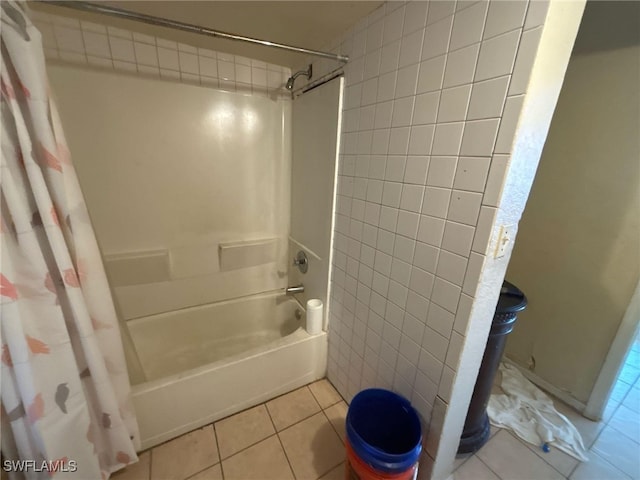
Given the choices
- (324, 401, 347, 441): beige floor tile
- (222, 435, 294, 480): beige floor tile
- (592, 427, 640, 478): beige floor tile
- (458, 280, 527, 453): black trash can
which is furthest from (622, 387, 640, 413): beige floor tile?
(222, 435, 294, 480): beige floor tile

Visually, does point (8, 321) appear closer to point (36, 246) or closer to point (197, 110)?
point (36, 246)

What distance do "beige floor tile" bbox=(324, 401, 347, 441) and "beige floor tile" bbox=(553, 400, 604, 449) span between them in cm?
116

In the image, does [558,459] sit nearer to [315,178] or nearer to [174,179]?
[315,178]

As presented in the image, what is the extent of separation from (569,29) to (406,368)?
1125 millimetres

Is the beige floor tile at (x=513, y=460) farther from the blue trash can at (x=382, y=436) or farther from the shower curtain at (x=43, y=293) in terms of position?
the shower curtain at (x=43, y=293)

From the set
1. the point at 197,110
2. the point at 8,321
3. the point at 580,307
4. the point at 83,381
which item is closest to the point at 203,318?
the point at 83,381

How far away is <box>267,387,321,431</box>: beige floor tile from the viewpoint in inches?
52.9

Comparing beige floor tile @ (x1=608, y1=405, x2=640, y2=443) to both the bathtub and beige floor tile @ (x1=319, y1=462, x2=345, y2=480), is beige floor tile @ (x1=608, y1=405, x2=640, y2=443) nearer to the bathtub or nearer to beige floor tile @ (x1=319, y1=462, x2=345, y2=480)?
beige floor tile @ (x1=319, y1=462, x2=345, y2=480)

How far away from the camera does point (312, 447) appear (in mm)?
1218

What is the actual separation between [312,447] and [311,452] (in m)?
0.02

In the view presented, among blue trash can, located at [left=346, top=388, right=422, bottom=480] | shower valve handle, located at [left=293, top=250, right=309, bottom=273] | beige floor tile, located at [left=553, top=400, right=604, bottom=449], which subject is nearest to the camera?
blue trash can, located at [left=346, top=388, right=422, bottom=480]

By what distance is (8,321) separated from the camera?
26.4 inches

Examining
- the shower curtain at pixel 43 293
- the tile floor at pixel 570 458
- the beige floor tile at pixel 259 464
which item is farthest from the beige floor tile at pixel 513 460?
the shower curtain at pixel 43 293

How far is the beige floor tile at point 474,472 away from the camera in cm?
110
